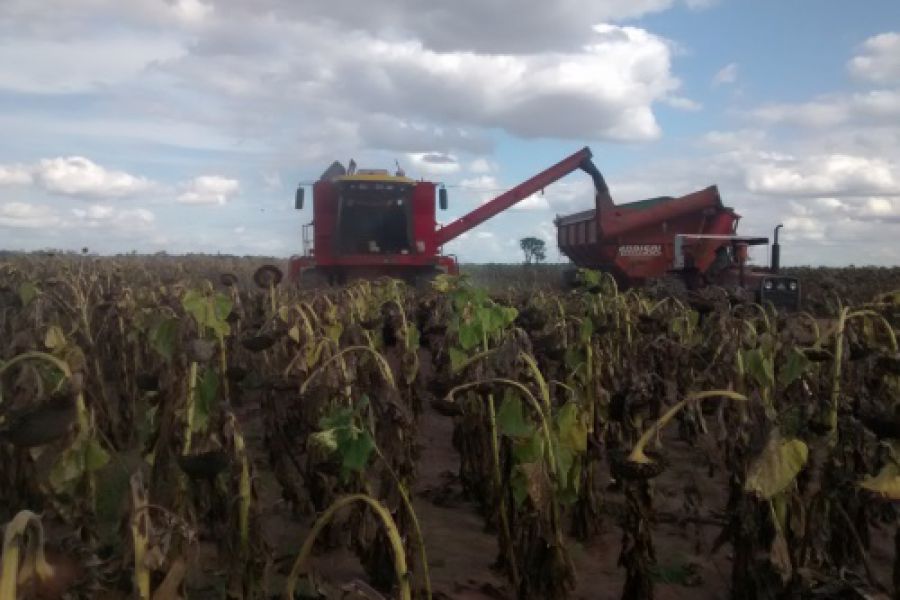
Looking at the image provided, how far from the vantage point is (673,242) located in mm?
16875

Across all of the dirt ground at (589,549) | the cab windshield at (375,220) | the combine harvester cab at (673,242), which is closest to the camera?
the dirt ground at (589,549)

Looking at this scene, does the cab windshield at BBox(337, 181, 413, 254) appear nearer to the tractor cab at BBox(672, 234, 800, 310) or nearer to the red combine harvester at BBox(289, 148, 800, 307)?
the red combine harvester at BBox(289, 148, 800, 307)

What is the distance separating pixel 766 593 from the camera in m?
2.88

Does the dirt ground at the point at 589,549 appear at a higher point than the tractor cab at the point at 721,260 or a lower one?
lower

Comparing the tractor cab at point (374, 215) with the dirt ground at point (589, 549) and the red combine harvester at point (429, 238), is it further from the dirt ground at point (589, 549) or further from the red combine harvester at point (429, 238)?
the dirt ground at point (589, 549)

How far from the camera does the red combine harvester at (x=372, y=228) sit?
15898 mm

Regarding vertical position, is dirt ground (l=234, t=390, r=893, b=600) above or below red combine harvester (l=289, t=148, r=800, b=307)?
below

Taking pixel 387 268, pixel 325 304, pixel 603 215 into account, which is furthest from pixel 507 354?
pixel 603 215

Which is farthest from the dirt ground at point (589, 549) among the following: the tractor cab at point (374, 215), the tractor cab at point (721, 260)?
the tractor cab at point (374, 215)

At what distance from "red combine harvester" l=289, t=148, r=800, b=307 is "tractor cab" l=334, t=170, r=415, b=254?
19 millimetres

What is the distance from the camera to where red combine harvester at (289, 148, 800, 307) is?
623 inches

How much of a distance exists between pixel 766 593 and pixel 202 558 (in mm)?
2582

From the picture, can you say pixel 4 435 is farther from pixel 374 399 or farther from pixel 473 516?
pixel 473 516

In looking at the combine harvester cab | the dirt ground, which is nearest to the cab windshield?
the combine harvester cab
